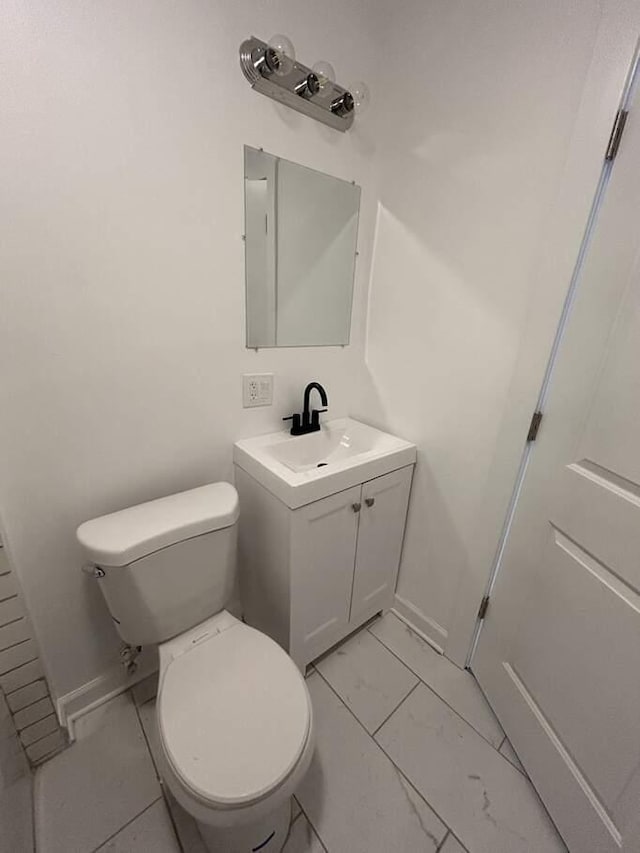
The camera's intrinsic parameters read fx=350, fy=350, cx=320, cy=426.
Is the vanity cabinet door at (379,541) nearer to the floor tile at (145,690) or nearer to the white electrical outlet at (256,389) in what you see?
the white electrical outlet at (256,389)

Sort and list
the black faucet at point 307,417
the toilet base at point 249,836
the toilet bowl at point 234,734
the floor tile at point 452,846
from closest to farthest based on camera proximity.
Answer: the toilet bowl at point 234,734
the toilet base at point 249,836
the floor tile at point 452,846
the black faucet at point 307,417

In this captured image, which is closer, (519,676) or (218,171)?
(218,171)

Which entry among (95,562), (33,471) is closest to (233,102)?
(33,471)

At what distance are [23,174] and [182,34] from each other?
56cm

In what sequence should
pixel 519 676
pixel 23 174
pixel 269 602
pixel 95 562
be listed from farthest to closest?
pixel 269 602
pixel 519 676
pixel 95 562
pixel 23 174

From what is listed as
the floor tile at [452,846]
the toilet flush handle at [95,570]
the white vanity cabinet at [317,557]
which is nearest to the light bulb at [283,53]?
the white vanity cabinet at [317,557]

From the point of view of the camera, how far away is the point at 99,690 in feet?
4.01

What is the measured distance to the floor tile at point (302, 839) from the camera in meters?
0.92

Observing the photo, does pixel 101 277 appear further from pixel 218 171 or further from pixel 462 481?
pixel 462 481

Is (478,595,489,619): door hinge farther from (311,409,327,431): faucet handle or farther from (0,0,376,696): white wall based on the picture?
(0,0,376,696): white wall

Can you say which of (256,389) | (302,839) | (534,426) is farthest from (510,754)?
(256,389)

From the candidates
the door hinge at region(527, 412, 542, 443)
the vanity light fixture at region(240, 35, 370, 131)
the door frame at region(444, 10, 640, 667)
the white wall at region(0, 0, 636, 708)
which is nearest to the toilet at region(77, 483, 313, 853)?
the white wall at region(0, 0, 636, 708)

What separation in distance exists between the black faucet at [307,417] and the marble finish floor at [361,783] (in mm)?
964

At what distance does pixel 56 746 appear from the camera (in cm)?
109
